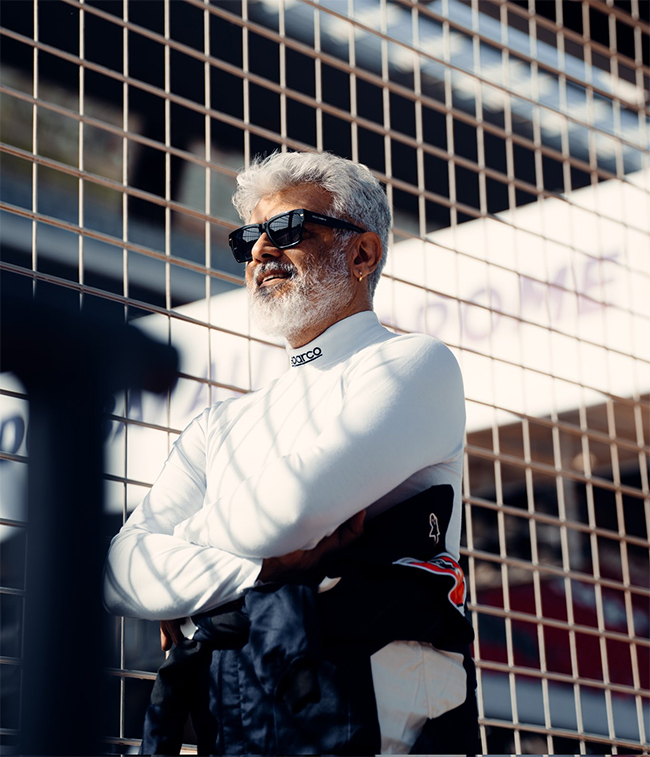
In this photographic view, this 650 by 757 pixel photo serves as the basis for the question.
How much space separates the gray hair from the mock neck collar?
12 centimetres

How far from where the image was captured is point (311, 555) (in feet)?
5.90

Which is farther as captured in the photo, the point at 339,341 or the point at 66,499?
the point at 339,341

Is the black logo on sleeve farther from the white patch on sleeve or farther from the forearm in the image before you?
the forearm

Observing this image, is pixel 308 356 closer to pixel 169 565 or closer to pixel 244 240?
pixel 244 240

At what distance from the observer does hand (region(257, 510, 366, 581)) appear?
5.90 feet

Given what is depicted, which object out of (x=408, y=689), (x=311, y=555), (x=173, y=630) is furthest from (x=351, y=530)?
(x=173, y=630)

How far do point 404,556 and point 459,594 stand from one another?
0.13 m

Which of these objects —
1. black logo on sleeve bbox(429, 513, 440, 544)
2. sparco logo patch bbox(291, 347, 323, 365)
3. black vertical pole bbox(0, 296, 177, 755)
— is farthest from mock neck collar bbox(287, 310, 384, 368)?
black vertical pole bbox(0, 296, 177, 755)

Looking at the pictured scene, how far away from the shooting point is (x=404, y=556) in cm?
180

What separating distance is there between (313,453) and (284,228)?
558 millimetres

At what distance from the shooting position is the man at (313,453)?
69.6 inches

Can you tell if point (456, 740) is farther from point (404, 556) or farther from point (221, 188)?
point (221, 188)

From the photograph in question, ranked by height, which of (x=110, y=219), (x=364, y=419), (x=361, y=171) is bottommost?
(x=364, y=419)

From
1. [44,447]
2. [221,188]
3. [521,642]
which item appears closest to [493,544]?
[521,642]
